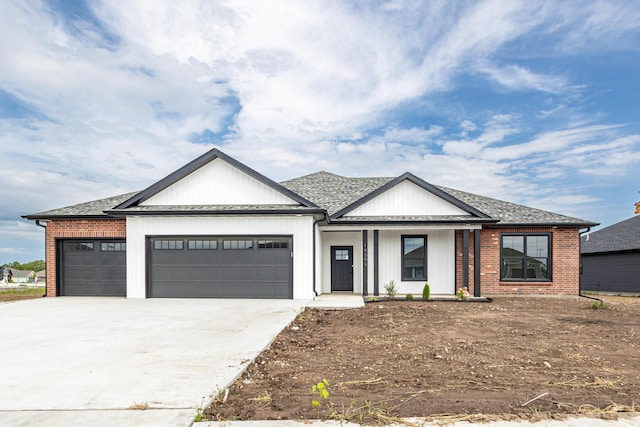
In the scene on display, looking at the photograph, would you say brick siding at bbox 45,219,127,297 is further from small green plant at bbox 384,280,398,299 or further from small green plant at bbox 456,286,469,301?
small green plant at bbox 456,286,469,301

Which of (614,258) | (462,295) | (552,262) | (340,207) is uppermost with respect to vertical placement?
(340,207)

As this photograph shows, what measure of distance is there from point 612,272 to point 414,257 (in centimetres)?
1545

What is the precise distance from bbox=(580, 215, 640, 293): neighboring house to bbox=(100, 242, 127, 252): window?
24.7 metres

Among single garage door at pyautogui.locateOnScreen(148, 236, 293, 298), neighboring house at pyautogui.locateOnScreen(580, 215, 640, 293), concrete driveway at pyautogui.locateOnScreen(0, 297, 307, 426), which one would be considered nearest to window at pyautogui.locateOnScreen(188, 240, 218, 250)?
single garage door at pyautogui.locateOnScreen(148, 236, 293, 298)

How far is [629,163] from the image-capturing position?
19.6 meters

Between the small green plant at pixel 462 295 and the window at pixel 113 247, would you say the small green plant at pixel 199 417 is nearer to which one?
the small green plant at pixel 462 295

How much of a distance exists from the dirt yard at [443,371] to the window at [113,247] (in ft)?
27.1

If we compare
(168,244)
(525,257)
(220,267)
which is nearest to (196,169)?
(168,244)

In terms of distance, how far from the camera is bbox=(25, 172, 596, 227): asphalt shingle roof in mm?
13797

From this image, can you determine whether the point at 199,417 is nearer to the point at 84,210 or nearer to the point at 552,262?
the point at 84,210

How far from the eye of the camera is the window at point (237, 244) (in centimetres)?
1364

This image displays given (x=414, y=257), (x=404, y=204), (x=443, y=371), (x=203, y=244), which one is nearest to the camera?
(x=443, y=371)

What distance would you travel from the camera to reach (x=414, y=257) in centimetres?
1594

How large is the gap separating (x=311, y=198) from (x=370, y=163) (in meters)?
11.0
